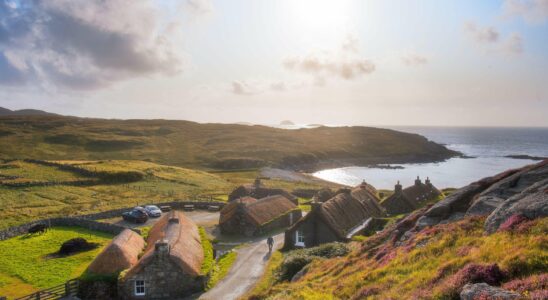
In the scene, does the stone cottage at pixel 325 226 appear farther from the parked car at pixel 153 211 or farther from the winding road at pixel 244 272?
the parked car at pixel 153 211

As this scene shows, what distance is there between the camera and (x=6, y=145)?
156250 mm

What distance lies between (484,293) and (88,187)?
8606cm

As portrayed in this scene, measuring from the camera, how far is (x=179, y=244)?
34125mm

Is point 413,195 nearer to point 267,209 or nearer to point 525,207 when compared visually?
point 267,209

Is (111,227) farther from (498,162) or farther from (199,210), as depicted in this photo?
(498,162)

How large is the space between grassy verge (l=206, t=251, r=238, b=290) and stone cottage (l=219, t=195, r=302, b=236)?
7.71 m

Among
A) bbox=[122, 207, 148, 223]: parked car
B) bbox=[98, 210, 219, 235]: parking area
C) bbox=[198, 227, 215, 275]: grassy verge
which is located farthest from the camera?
bbox=[122, 207, 148, 223]: parked car

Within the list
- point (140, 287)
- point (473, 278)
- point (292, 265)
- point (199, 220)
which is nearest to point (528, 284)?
point (473, 278)

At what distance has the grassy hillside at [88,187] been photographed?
65062mm

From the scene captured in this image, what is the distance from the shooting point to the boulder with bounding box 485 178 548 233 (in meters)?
16.2

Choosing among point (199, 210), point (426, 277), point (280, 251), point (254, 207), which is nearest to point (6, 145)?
point (199, 210)

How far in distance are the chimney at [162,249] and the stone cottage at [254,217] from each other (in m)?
20.2

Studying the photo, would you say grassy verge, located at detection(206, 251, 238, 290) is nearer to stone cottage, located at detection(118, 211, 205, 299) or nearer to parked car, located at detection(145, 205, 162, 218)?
stone cottage, located at detection(118, 211, 205, 299)

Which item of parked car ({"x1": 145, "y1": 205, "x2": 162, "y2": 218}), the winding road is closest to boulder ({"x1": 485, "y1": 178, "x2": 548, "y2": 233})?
the winding road
